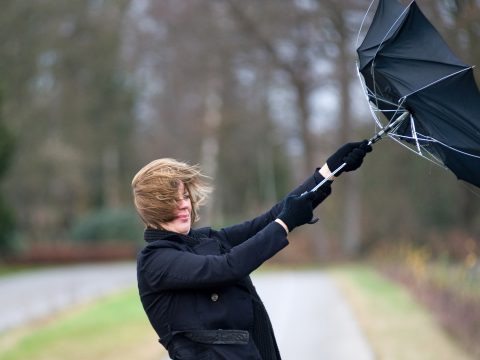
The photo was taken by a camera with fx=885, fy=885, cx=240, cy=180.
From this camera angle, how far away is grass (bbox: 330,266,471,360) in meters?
10.8

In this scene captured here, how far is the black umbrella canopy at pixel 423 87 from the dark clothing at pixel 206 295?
0.93m

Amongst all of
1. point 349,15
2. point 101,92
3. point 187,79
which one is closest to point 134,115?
point 101,92

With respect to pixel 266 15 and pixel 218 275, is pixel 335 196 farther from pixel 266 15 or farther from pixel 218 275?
pixel 218 275

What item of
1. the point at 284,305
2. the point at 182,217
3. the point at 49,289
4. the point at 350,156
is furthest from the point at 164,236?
the point at 49,289

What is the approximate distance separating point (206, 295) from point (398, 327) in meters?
10.1

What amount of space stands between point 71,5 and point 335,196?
56.7ft

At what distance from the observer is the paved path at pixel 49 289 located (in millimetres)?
19906

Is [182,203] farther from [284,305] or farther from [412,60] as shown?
[284,305]

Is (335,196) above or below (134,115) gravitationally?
below

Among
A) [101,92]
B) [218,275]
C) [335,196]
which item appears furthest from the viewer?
[101,92]

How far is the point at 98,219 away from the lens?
162 ft

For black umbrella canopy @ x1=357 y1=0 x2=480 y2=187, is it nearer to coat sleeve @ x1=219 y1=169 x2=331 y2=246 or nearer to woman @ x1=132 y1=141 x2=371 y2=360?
coat sleeve @ x1=219 y1=169 x2=331 y2=246

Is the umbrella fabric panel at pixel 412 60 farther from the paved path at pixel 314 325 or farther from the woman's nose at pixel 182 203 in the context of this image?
the paved path at pixel 314 325

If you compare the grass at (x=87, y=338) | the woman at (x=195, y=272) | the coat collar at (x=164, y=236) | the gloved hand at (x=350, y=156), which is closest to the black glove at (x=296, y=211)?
the woman at (x=195, y=272)
